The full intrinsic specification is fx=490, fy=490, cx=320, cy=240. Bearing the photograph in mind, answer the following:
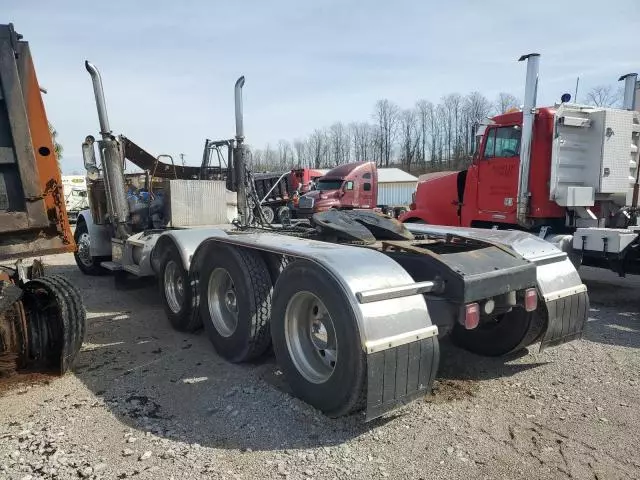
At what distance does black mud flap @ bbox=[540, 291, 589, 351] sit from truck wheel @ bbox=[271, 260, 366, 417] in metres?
1.81

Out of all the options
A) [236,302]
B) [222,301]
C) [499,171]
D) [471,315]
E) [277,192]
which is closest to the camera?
[471,315]

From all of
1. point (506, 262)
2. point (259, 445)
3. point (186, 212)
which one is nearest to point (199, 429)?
point (259, 445)

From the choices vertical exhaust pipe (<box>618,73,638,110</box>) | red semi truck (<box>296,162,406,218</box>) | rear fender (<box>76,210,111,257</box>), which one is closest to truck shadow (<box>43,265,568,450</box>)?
rear fender (<box>76,210,111,257</box>)

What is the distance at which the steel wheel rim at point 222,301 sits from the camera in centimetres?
481

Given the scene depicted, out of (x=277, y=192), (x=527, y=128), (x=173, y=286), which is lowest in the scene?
(x=277, y=192)

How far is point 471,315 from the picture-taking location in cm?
328

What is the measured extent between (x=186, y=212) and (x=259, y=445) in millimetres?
4700

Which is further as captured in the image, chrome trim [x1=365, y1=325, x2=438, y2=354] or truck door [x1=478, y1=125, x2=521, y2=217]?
truck door [x1=478, y1=125, x2=521, y2=217]

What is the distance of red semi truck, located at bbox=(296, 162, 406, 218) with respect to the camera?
69.2ft

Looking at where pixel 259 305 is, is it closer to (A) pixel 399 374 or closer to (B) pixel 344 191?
(A) pixel 399 374

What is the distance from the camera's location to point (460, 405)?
3611 mm

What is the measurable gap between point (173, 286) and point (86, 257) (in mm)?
4107

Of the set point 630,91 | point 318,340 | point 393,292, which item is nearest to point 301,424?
point 318,340

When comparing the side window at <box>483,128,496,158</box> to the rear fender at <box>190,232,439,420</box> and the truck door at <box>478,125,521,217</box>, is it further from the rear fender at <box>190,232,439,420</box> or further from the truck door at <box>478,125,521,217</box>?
the rear fender at <box>190,232,439,420</box>
